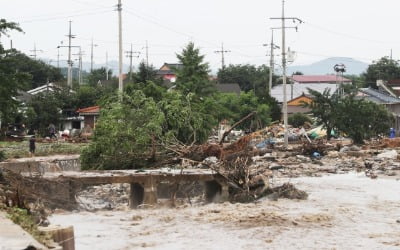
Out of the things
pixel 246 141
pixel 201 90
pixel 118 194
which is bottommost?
pixel 118 194

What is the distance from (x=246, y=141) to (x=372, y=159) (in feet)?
45.7

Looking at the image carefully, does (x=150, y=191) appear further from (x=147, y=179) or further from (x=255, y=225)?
(x=255, y=225)

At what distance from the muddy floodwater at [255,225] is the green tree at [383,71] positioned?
67.8 meters

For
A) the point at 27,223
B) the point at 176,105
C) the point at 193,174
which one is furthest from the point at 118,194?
the point at 27,223

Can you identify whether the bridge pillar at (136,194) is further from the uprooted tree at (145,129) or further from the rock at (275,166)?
the rock at (275,166)

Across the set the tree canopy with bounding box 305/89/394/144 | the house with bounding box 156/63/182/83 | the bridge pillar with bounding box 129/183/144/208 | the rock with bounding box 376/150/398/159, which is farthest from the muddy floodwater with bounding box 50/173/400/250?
the house with bounding box 156/63/182/83

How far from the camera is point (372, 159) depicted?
35.3m

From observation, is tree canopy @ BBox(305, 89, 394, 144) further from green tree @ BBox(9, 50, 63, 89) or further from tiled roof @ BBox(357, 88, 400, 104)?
green tree @ BBox(9, 50, 63, 89)

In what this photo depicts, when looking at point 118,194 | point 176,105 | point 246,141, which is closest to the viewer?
point 246,141

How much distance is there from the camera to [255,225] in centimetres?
1759

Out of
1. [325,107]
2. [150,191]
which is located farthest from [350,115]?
[150,191]

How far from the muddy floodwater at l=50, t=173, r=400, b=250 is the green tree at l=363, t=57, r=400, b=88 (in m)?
67.8

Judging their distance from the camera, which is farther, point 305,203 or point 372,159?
point 372,159

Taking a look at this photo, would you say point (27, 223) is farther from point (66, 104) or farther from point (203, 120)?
point (66, 104)
